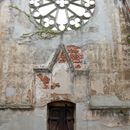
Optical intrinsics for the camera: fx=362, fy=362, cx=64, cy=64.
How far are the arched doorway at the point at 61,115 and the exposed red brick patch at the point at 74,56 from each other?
3.52 feet

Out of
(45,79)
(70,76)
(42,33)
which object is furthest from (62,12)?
(45,79)

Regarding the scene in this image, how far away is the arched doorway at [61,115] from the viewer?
30.5 feet

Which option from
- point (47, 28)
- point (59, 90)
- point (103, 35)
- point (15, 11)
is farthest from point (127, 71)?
point (15, 11)

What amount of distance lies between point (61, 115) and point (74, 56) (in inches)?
63.4

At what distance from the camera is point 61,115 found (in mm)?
9398

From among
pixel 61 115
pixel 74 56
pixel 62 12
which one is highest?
pixel 62 12

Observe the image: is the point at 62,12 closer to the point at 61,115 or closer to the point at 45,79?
the point at 45,79

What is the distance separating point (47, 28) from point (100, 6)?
171 centimetres

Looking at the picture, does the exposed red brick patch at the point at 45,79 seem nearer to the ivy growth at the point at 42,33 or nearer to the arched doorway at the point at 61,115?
the arched doorway at the point at 61,115

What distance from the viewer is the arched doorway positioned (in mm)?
9281

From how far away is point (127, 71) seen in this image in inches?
378

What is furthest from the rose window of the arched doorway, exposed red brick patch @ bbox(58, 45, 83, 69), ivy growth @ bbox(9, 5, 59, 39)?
the arched doorway

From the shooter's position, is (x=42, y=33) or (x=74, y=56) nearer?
(x=74, y=56)

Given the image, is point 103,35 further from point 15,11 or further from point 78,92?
point 15,11
